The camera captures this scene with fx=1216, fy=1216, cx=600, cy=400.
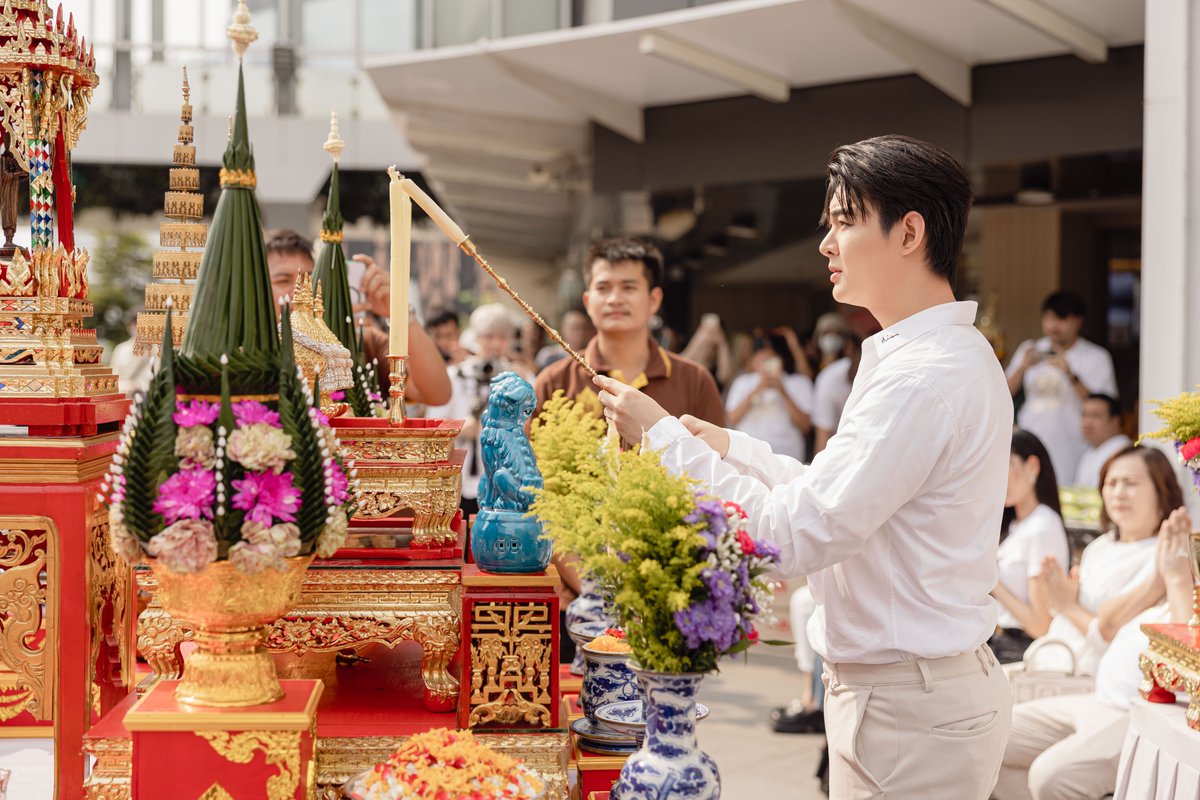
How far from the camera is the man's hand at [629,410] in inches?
84.9

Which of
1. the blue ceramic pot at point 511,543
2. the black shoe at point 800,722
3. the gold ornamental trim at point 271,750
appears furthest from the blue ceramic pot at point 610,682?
the black shoe at point 800,722

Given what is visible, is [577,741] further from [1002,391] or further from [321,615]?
[1002,391]

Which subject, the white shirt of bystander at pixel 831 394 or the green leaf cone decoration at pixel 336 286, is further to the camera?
the white shirt of bystander at pixel 831 394

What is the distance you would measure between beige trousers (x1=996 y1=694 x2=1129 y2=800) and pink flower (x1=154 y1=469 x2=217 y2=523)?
2868 mm

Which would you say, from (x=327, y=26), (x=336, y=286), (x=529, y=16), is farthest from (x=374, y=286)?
(x=327, y=26)

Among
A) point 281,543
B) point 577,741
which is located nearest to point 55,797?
point 281,543

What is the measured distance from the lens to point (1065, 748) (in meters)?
3.82

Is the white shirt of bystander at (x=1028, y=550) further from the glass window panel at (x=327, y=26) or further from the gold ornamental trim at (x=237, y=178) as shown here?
the glass window panel at (x=327, y=26)

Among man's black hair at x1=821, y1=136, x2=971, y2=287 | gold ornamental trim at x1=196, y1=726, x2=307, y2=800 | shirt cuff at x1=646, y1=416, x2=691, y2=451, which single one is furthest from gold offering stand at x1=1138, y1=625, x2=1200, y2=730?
gold ornamental trim at x1=196, y1=726, x2=307, y2=800

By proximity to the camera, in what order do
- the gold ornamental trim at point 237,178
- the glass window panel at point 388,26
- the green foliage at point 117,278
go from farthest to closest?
the green foliage at point 117,278, the glass window panel at point 388,26, the gold ornamental trim at point 237,178

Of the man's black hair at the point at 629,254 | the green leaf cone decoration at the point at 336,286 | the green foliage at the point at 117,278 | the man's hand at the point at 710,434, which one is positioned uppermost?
the green foliage at the point at 117,278

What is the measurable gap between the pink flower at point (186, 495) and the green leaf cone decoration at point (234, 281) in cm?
19

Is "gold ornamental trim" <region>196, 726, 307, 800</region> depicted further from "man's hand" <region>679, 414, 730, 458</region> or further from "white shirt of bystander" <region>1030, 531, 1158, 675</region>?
"white shirt of bystander" <region>1030, 531, 1158, 675</region>

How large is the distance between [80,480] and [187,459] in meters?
0.56
